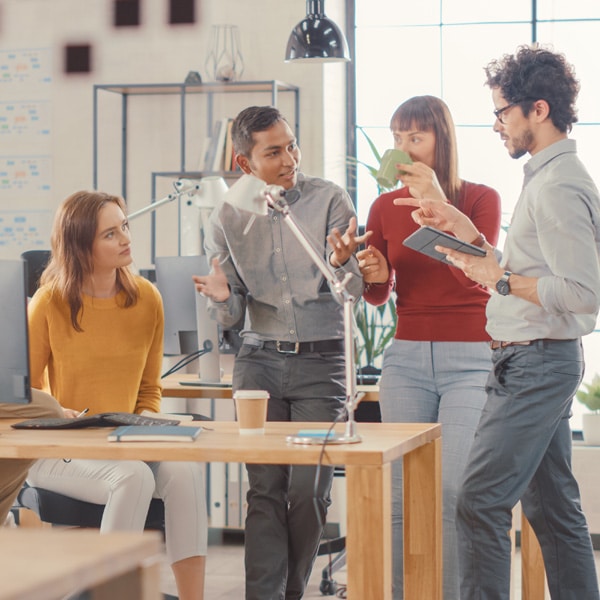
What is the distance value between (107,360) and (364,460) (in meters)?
1.07

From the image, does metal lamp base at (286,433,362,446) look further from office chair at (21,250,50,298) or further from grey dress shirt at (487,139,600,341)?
office chair at (21,250,50,298)

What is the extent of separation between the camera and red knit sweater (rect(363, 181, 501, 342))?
8.57 ft

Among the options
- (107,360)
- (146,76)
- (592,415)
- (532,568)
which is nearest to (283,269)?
(107,360)

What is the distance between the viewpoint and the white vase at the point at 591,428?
4.41 meters

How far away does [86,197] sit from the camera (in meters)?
2.94

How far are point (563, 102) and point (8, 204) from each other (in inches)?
140

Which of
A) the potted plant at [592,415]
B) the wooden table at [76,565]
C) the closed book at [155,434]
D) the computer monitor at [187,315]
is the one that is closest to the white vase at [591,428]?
the potted plant at [592,415]

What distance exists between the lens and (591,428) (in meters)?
4.42

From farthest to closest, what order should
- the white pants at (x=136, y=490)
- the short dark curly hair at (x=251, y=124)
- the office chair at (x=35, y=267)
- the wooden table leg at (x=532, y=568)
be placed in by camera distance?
the office chair at (x=35, y=267), the wooden table leg at (x=532, y=568), the short dark curly hair at (x=251, y=124), the white pants at (x=136, y=490)

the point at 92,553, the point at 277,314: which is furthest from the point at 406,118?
the point at 92,553

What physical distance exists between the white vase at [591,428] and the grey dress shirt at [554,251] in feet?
7.27

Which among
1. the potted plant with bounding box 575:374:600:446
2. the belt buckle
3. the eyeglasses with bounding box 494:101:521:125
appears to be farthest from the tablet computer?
the potted plant with bounding box 575:374:600:446

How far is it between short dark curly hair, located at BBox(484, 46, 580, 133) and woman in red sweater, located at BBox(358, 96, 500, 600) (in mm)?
319

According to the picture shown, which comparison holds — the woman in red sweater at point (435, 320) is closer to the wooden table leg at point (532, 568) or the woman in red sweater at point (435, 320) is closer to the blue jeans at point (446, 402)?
the blue jeans at point (446, 402)
